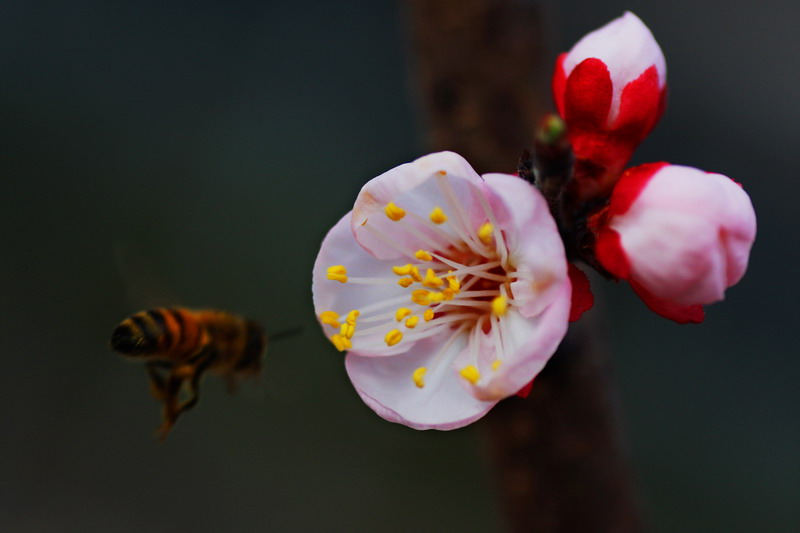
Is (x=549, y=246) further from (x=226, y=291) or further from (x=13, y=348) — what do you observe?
(x=13, y=348)

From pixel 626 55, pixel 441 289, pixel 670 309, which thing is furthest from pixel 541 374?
pixel 626 55

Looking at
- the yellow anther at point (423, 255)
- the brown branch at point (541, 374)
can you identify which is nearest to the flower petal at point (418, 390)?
the yellow anther at point (423, 255)

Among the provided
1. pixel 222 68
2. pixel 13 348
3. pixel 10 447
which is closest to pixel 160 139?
pixel 222 68

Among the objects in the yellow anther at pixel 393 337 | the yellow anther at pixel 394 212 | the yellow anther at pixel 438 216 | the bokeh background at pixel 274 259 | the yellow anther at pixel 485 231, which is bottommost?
the bokeh background at pixel 274 259

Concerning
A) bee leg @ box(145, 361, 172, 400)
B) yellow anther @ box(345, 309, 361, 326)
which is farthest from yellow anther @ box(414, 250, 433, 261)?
bee leg @ box(145, 361, 172, 400)

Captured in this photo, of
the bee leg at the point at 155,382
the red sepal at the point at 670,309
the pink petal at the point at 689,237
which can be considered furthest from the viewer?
the bee leg at the point at 155,382

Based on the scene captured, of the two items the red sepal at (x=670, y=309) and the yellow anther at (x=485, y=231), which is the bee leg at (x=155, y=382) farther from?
the red sepal at (x=670, y=309)

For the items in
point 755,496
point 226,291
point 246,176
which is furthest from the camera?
point 246,176
